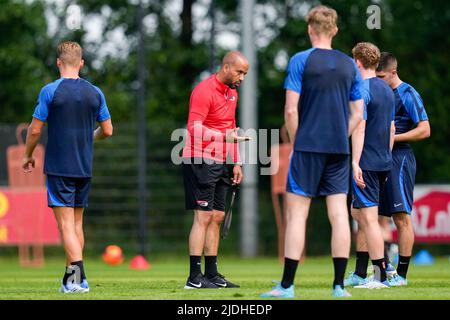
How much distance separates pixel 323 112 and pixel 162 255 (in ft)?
44.6

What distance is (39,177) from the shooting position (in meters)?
19.2

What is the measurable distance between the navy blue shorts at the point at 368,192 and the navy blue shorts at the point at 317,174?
1.30 meters

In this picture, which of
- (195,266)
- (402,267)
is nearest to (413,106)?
(402,267)

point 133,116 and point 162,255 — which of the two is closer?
point 162,255

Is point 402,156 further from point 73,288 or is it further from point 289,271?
point 73,288

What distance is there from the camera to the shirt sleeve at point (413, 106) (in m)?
10.1

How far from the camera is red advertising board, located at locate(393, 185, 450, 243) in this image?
59.5 ft

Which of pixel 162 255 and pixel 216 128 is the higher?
pixel 216 128

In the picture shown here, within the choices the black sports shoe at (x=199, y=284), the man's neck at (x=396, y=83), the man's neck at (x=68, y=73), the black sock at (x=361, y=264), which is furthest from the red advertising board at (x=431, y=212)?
the man's neck at (x=68, y=73)

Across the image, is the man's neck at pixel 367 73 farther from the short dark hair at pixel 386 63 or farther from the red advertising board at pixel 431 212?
the red advertising board at pixel 431 212

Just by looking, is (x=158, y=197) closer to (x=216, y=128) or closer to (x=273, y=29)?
(x=273, y=29)

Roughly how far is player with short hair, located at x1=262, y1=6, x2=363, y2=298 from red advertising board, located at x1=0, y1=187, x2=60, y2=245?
1091 centimetres

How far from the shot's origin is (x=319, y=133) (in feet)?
25.1
